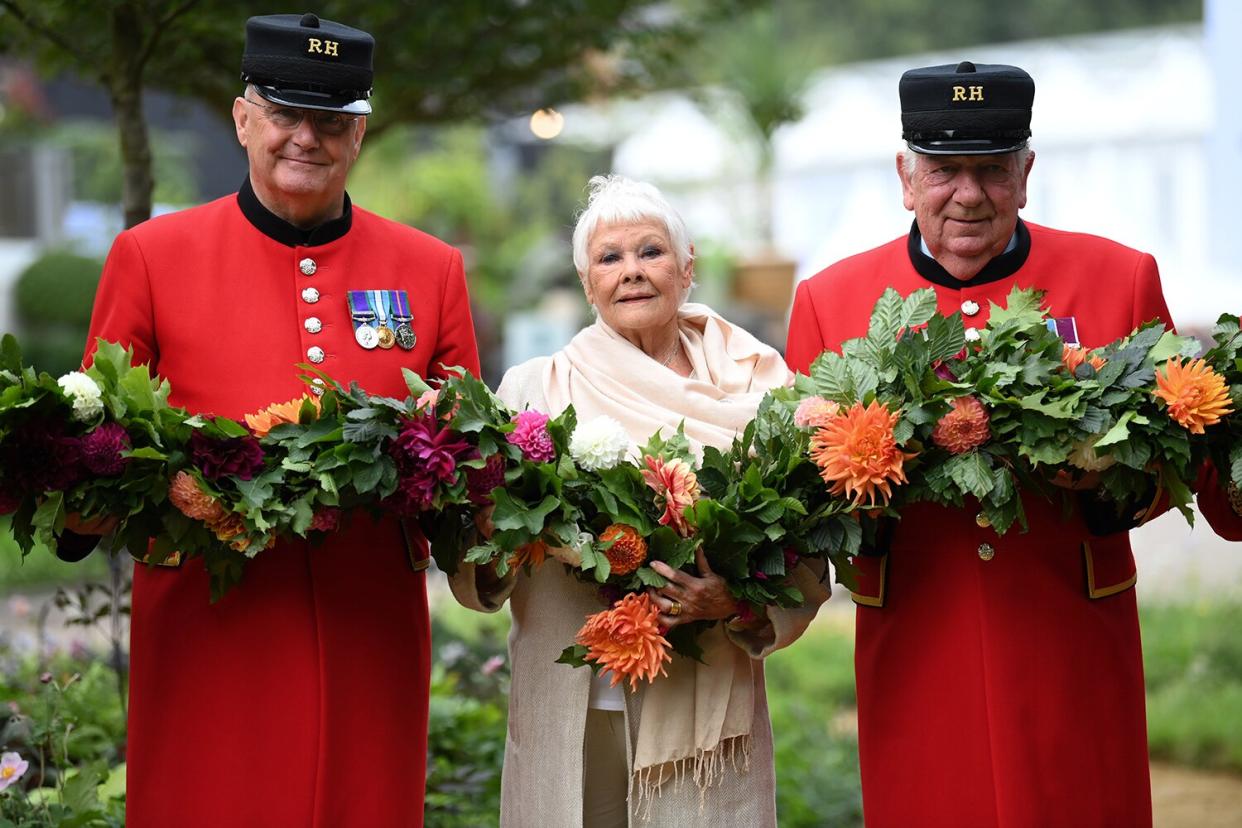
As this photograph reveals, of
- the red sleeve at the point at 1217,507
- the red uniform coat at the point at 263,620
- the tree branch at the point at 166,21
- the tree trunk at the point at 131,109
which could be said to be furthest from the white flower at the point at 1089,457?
the tree trunk at the point at 131,109

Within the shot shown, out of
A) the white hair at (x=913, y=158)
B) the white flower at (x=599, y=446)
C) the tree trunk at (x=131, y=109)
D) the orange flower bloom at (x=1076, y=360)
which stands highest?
the tree trunk at (x=131, y=109)

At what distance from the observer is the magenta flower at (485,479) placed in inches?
129

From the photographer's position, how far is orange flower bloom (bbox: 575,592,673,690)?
334 cm

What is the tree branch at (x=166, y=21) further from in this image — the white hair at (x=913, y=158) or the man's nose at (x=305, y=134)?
the white hair at (x=913, y=158)

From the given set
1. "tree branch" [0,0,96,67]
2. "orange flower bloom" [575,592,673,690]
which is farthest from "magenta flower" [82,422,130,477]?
"tree branch" [0,0,96,67]

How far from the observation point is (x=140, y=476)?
3.15 m

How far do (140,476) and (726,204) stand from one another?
1882 cm

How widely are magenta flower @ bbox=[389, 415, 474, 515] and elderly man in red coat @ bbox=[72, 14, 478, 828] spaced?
19 cm

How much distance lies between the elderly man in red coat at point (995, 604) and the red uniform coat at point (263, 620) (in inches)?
43.9

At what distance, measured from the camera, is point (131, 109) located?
517 cm

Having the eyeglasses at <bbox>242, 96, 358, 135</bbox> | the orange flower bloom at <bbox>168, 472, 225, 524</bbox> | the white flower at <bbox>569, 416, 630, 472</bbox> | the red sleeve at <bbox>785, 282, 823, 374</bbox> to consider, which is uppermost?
the eyeglasses at <bbox>242, 96, 358, 135</bbox>

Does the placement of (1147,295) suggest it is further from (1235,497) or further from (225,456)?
(225,456)

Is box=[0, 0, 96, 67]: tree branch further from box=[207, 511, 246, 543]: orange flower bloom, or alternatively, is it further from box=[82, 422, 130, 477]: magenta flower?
box=[207, 511, 246, 543]: orange flower bloom

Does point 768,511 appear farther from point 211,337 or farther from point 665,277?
point 211,337
